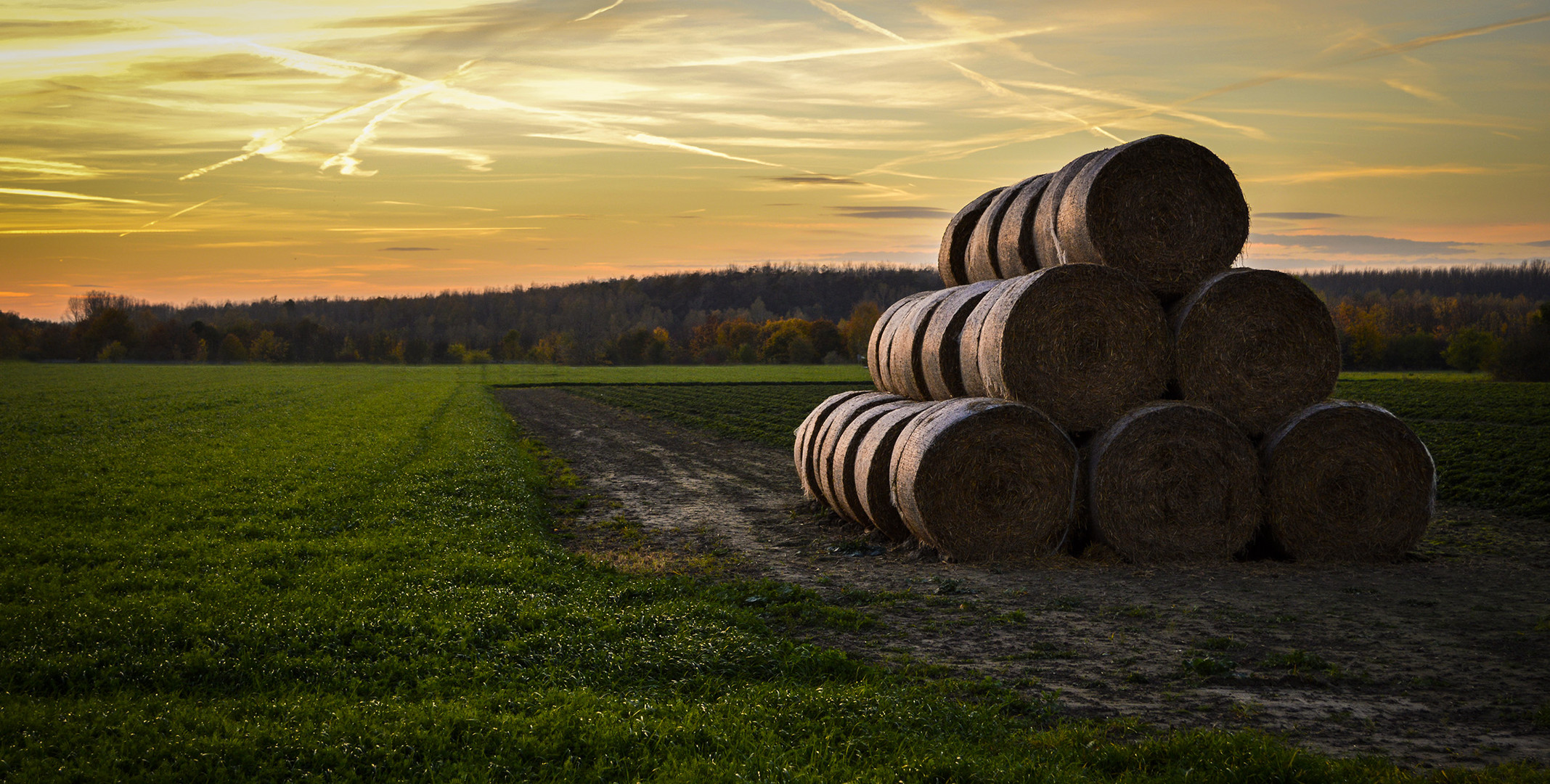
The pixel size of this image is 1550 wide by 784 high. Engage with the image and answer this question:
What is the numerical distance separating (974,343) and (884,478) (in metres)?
2.08

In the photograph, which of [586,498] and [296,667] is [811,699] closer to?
[296,667]

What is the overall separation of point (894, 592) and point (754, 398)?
1509 inches

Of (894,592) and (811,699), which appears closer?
(811,699)

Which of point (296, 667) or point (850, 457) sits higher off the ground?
point (850, 457)

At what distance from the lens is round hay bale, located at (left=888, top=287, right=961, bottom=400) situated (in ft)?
46.1

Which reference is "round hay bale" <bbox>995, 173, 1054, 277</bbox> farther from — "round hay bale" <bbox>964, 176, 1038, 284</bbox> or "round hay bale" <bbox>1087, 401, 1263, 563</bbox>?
"round hay bale" <bbox>1087, 401, 1263, 563</bbox>

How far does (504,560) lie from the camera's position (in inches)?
435

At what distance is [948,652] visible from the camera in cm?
805

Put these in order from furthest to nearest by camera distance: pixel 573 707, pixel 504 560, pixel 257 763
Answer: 1. pixel 504 560
2. pixel 573 707
3. pixel 257 763

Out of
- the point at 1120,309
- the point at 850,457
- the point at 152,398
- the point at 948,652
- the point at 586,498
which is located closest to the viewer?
the point at 948,652

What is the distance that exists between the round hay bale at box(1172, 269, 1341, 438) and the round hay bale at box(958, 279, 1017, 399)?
7.34ft

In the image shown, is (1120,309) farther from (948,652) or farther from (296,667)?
(296,667)

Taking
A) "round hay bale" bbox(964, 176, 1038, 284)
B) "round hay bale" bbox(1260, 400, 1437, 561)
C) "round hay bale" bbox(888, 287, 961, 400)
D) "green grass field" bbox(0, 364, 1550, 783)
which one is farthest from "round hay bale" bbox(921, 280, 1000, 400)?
"green grass field" bbox(0, 364, 1550, 783)

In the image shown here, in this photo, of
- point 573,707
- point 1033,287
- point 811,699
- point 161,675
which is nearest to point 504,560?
point 161,675
